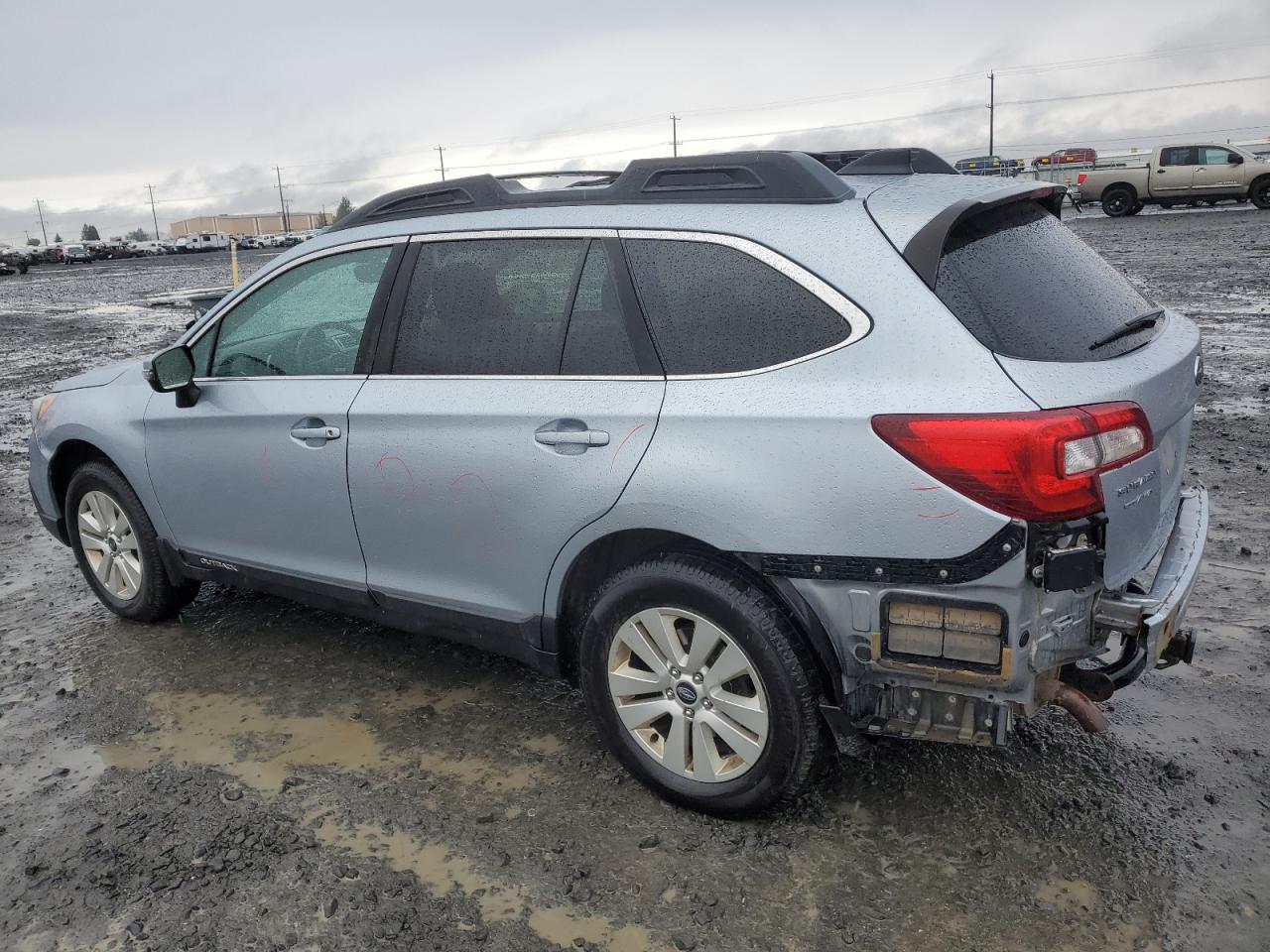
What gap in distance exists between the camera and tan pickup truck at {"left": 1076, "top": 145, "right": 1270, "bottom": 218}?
28875mm

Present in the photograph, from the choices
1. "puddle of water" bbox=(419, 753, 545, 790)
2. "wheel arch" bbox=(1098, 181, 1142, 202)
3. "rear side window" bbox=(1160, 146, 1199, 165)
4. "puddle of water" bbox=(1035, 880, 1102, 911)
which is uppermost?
"rear side window" bbox=(1160, 146, 1199, 165)

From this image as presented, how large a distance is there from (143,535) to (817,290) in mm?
3292

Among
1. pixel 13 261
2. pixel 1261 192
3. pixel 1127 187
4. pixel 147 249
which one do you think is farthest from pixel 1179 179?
pixel 147 249

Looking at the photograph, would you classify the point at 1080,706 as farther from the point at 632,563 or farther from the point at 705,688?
the point at 632,563

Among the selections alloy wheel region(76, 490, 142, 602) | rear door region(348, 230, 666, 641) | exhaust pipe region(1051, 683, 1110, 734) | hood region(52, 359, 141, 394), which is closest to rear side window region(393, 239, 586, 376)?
rear door region(348, 230, 666, 641)

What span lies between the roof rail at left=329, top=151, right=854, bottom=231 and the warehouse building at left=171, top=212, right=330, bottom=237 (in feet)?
507

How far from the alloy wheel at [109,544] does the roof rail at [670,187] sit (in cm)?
208

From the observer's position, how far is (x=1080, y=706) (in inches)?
112

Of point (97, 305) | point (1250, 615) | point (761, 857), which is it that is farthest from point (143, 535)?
point (97, 305)

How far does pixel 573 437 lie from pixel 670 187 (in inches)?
32.6

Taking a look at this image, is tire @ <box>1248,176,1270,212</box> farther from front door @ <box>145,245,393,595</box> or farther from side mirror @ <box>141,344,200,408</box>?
side mirror @ <box>141,344,200,408</box>

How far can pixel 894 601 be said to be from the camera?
2730 millimetres

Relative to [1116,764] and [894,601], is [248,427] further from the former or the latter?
[1116,764]

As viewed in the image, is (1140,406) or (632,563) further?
(632,563)
